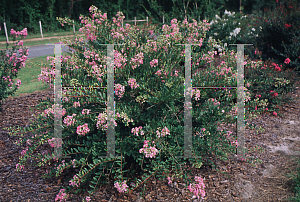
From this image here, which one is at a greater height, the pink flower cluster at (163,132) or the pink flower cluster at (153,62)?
the pink flower cluster at (153,62)

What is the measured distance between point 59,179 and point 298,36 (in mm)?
6270

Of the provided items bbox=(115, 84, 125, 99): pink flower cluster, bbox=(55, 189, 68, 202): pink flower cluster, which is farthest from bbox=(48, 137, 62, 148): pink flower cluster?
bbox=(115, 84, 125, 99): pink flower cluster

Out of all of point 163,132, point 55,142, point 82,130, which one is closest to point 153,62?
point 163,132

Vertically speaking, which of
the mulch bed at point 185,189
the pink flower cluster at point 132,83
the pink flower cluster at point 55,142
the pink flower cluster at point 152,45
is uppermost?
the pink flower cluster at point 152,45

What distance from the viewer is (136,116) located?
2834 mm

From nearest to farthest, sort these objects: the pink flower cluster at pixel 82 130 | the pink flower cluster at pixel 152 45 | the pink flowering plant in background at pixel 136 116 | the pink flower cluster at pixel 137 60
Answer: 1. the pink flower cluster at pixel 82 130
2. the pink flowering plant in background at pixel 136 116
3. the pink flower cluster at pixel 137 60
4. the pink flower cluster at pixel 152 45

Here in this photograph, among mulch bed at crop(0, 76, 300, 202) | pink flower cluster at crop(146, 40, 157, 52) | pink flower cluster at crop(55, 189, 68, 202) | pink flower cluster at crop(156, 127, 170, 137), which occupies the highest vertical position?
pink flower cluster at crop(146, 40, 157, 52)

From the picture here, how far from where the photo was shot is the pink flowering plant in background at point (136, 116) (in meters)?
2.58

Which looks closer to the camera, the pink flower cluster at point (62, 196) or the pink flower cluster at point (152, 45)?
the pink flower cluster at point (62, 196)

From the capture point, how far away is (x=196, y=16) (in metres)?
9.42

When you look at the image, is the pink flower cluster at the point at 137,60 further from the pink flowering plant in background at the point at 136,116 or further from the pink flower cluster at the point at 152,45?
the pink flower cluster at the point at 152,45

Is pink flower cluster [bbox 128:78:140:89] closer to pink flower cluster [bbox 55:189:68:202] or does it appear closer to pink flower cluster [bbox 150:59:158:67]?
pink flower cluster [bbox 150:59:158:67]

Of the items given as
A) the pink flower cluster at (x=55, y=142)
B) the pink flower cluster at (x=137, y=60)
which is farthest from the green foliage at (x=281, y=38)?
the pink flower cluster at (x=55, y=142)

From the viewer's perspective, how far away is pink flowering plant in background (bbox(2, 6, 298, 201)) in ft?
8.46
